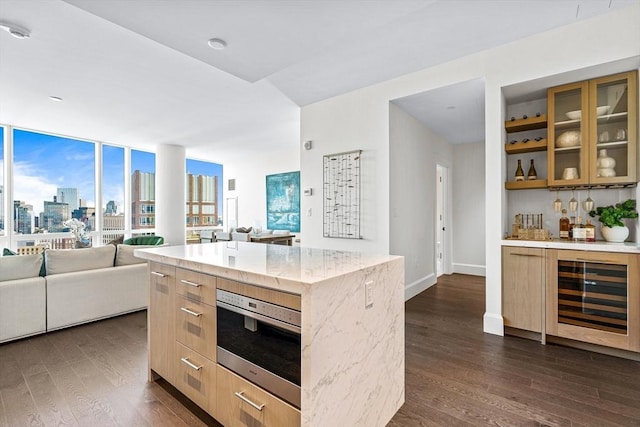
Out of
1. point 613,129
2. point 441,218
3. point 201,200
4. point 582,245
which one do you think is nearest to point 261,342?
point 582,245

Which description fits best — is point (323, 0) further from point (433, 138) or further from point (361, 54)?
point (433, 138)

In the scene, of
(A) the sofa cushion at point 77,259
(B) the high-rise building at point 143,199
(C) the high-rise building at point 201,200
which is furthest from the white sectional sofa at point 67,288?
(C) the high-rise building at point 201,200

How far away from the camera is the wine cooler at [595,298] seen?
94.7 inches

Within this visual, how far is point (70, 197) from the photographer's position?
658cm

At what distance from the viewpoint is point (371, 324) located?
4.92ft

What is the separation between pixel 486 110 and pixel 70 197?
7872 millimetres

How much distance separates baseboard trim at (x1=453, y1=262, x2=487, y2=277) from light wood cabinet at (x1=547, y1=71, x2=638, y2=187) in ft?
9.74

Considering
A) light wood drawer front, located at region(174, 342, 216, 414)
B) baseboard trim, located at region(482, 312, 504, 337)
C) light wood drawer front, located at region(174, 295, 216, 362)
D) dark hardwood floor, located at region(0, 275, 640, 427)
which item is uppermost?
light wood drawer front, located at region(174, 295, 216, 362)

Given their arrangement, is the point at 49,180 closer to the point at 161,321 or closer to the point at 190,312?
the point at 161,321

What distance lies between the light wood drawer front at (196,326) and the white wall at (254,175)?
6.48m

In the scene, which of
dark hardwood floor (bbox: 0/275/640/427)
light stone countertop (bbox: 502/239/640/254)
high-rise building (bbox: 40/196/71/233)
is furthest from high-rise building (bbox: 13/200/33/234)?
light stone countertop (bbox: 502/239/640/254)

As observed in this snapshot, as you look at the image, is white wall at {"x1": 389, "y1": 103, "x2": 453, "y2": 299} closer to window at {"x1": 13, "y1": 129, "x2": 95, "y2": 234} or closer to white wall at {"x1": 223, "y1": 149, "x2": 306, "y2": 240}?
white wall at {"x1": 223, "y1": 149, "x2": 306, "y2": 240}

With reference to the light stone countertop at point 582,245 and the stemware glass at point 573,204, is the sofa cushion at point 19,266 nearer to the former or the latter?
the light stone countertop at point 582,245

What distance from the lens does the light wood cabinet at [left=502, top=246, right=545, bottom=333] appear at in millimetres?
2779
